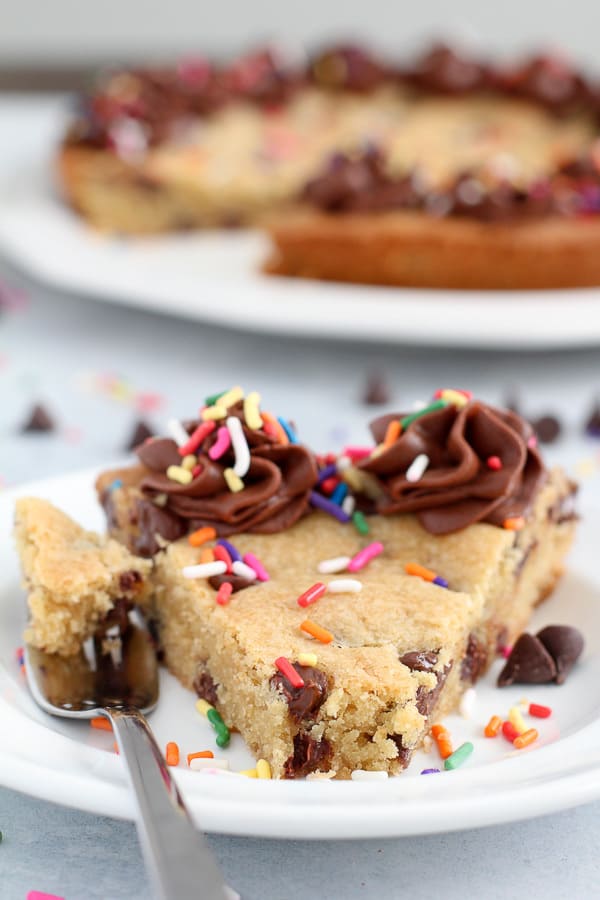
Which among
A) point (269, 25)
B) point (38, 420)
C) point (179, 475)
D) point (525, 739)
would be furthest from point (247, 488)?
point (269, 25)

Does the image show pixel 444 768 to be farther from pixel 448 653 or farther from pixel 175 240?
pixel 175 240

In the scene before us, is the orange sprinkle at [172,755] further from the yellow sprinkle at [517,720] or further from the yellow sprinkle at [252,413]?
the yellow sprinkle at [252,413]

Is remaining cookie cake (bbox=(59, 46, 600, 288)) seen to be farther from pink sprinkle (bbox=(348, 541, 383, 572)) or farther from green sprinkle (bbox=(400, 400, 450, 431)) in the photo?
Answer: pink sprinkle (bbox=(348, 541, 383, 572))

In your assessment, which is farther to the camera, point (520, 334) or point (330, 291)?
point (330, 291)

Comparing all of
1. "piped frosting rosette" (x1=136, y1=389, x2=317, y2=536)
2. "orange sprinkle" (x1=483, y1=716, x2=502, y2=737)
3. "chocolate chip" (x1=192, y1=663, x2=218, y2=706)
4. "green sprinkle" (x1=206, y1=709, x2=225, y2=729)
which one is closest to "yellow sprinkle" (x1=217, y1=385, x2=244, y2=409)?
"piped frosting rosette" (x1=136, y1=389, x2=317, y2=536)

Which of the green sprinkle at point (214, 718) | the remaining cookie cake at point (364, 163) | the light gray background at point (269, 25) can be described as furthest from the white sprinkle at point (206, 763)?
the light gray background at point (269, 25)

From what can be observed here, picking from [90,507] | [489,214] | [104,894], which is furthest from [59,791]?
[489,214]
